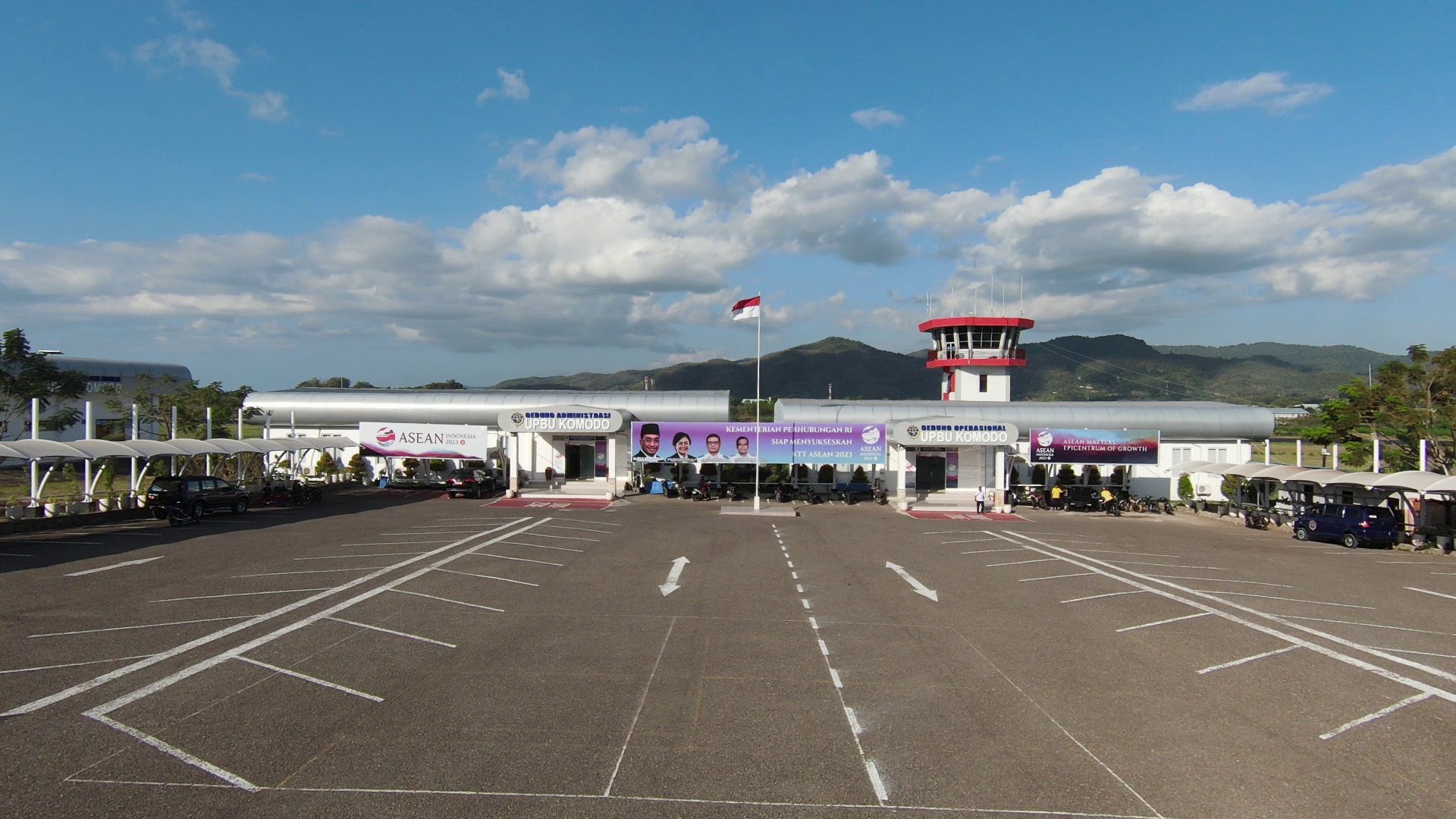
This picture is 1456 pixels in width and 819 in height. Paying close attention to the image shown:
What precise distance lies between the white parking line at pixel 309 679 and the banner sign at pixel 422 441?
33065 millimetres

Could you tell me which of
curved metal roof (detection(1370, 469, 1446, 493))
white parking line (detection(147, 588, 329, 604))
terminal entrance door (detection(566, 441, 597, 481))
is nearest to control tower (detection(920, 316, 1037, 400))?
terminal entrance door (detection(566, 441, 597, 481))

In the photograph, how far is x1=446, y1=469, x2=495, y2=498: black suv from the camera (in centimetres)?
4159

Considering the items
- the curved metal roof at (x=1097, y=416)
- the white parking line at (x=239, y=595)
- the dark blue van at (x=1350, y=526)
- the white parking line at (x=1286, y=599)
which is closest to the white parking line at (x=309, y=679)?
the white parking line at (x=239, y=595)

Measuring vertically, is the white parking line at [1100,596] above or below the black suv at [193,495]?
below

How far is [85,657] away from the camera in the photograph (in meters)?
12.3

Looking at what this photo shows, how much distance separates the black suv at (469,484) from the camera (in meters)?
41.6

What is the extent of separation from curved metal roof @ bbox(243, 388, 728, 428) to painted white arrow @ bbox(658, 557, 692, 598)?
30009mm

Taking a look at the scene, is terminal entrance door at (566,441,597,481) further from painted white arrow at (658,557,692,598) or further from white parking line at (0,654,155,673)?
white parking line at (0,654,155,673)

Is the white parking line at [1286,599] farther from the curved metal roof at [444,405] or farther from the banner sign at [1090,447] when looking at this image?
the curved metal roof at [444,405]

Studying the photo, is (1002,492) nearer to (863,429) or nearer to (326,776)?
(863,429)

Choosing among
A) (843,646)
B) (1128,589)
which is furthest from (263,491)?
(1128,589)

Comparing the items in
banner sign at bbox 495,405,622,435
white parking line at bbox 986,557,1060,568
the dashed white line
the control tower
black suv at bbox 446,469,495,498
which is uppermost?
the control tower

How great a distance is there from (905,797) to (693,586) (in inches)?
442

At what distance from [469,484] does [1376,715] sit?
124 ft
